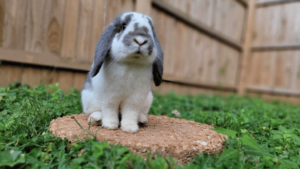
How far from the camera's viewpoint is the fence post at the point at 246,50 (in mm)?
7766

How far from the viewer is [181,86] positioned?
18.7 ft

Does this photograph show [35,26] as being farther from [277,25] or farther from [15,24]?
[277,25]

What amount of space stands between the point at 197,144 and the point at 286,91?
665 cm

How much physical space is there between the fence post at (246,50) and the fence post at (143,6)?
4450 mm

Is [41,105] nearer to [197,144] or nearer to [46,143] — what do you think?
[46,143]

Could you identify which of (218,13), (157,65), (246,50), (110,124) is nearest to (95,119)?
(110,124)

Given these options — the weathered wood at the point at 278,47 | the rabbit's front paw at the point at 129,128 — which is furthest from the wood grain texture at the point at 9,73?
the weathered wood at the point at 278,47

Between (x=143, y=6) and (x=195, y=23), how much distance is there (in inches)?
71.0

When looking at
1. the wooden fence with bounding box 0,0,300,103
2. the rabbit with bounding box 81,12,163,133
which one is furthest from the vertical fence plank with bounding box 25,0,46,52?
the rabbit with bounding box 81,12,163,133

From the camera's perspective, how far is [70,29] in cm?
357

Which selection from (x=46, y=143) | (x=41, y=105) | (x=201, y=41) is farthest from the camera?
(x=201, y=41)

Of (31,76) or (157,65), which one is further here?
(31,76)

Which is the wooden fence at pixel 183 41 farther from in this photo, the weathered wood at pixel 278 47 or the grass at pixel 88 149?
the grass at pixel 88 149

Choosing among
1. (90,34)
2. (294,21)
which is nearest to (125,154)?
(90,34)
